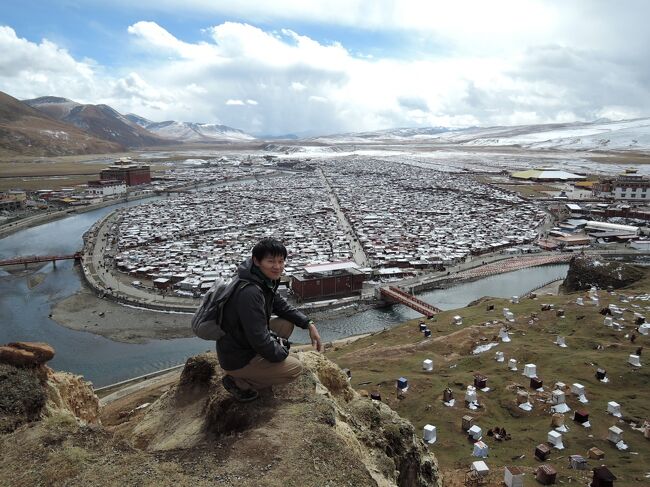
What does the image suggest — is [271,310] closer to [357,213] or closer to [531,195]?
[357,213]

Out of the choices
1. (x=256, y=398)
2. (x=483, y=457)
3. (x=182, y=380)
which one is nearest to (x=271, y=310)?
(x=256, y=398)

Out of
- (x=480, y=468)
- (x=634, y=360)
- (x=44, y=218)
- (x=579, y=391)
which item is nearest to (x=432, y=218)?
(x=634, y=360)

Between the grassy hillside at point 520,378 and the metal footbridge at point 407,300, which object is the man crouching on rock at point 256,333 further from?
the metal footbridge at point 407,300

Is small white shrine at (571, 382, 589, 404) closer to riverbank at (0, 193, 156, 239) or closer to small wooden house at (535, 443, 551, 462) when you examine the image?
small wooden house at (535, 443, 551, 462)

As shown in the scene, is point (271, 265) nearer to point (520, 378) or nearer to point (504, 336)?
point (520, 378)

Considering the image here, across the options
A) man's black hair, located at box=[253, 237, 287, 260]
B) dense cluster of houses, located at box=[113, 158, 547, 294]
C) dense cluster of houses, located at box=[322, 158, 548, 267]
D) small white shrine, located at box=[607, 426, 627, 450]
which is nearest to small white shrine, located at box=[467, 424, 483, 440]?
small white shrine, located at box=[607, 426, 627, 450]
